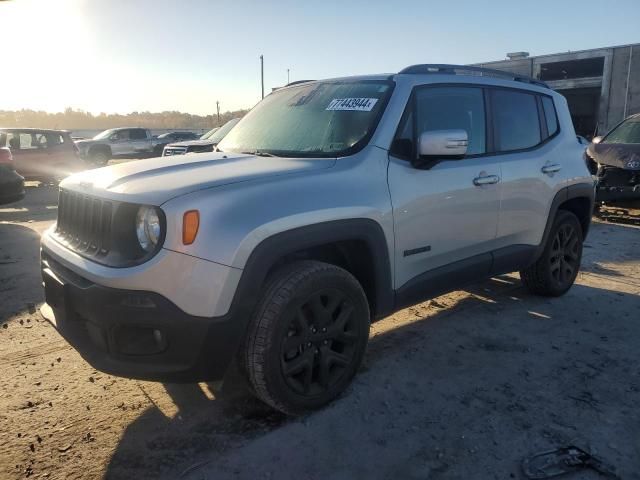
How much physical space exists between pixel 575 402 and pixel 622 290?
2.61m

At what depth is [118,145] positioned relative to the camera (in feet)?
77.3

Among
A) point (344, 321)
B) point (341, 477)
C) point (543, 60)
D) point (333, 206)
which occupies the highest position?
point (543, 60)

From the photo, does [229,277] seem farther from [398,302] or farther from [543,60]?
[543,60]

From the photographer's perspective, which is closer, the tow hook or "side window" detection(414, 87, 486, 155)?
the tow hook

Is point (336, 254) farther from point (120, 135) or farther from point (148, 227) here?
point (120, 135)

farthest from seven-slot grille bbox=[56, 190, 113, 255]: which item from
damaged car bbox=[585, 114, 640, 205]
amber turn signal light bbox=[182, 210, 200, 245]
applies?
damaged car bbox=[585, 114, 640, 205]

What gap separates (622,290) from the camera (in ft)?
16.8

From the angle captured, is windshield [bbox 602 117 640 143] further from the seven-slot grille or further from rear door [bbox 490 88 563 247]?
the seven-slot grille

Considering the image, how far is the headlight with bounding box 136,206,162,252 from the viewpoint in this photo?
2.42 metres

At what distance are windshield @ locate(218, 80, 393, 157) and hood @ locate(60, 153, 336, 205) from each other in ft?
0.71

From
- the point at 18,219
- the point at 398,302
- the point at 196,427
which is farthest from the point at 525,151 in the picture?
the point at 18,219

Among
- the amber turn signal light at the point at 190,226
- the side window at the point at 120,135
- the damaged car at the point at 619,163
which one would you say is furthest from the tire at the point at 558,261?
the side window at the point at 120,135

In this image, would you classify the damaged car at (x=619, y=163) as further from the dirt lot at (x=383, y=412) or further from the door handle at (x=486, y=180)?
the door handle at (x=486, y=180)

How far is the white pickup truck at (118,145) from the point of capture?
22.6m
